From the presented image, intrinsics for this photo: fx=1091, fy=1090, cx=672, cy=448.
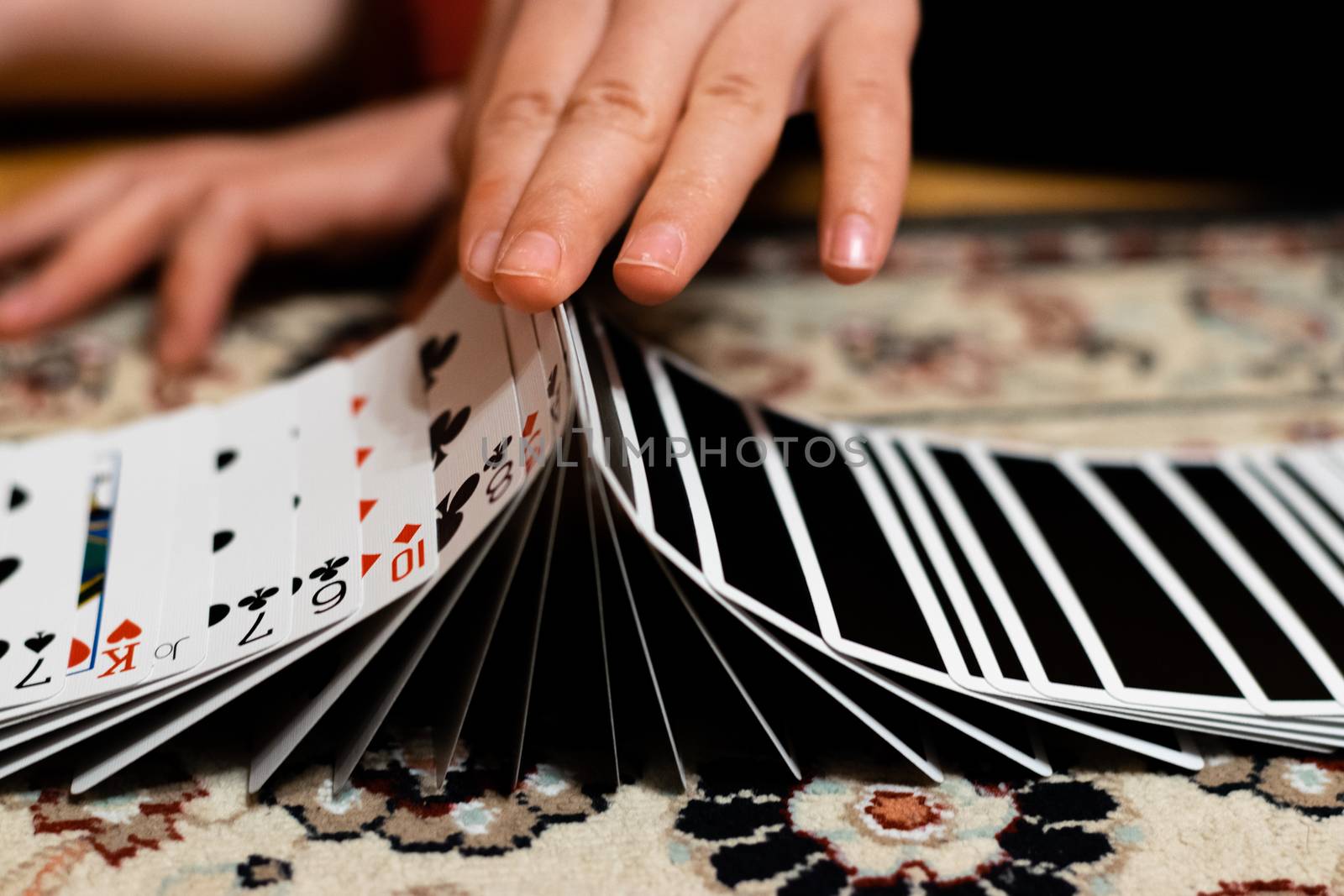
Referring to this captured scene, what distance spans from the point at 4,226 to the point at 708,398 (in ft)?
2.75

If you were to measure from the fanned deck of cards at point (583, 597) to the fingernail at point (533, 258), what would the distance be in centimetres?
3

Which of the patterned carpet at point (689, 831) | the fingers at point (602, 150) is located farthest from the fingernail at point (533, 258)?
the patterned carpet at point (689, 831)

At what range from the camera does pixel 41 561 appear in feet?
1.94

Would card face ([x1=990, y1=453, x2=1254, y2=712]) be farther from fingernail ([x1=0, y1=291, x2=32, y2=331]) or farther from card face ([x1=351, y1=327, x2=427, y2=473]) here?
fingernail ([x1=0, y1=291, x2=32, y2=331])

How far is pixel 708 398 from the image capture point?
685mm

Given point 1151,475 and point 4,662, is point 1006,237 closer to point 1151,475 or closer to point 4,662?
point 1151,475

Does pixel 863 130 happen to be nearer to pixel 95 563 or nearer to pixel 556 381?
pixel 556 381

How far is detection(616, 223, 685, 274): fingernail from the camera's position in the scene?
526mm

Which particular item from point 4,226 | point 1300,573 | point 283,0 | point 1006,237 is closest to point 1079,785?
point 1300,573

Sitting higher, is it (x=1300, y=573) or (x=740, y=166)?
(x=740, y=166)

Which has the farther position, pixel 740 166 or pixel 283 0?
pixel 283 0

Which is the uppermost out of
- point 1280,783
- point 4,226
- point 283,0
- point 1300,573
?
point 283,0

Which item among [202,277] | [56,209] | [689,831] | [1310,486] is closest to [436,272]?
[202,277]

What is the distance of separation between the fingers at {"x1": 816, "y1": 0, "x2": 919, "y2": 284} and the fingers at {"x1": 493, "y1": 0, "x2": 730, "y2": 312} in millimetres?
86
